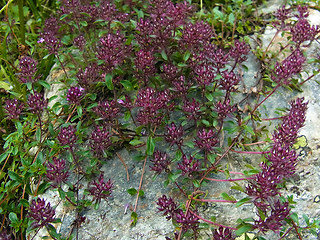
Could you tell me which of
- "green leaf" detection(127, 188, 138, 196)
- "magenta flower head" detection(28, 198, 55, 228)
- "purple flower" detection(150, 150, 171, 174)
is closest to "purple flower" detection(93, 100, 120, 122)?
"purple flower" detection(150, 150, 171, 174)

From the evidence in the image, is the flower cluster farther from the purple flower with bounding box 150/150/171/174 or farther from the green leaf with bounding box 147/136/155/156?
the green leaf with bounding box 147/136/155/156

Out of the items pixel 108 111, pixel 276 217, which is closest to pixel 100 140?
pixel 108 111

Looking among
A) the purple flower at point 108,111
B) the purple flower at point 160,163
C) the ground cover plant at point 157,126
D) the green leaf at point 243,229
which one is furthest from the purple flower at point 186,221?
the purple flower at point 108,111

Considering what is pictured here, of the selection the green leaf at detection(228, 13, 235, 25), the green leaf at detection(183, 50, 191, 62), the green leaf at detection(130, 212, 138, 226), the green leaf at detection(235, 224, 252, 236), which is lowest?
the green leaf at detection(130, 212, 138, 226)

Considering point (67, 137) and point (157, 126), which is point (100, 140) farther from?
point (157, 126)

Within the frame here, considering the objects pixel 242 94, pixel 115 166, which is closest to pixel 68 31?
pixel 115 166

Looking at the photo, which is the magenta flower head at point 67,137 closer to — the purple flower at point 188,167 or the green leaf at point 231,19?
the purple flower at point 188,167

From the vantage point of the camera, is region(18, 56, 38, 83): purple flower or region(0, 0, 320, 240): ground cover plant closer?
region(0, 0, 320, 240): ground cover plant

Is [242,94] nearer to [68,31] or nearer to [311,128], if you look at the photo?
[311,128]
